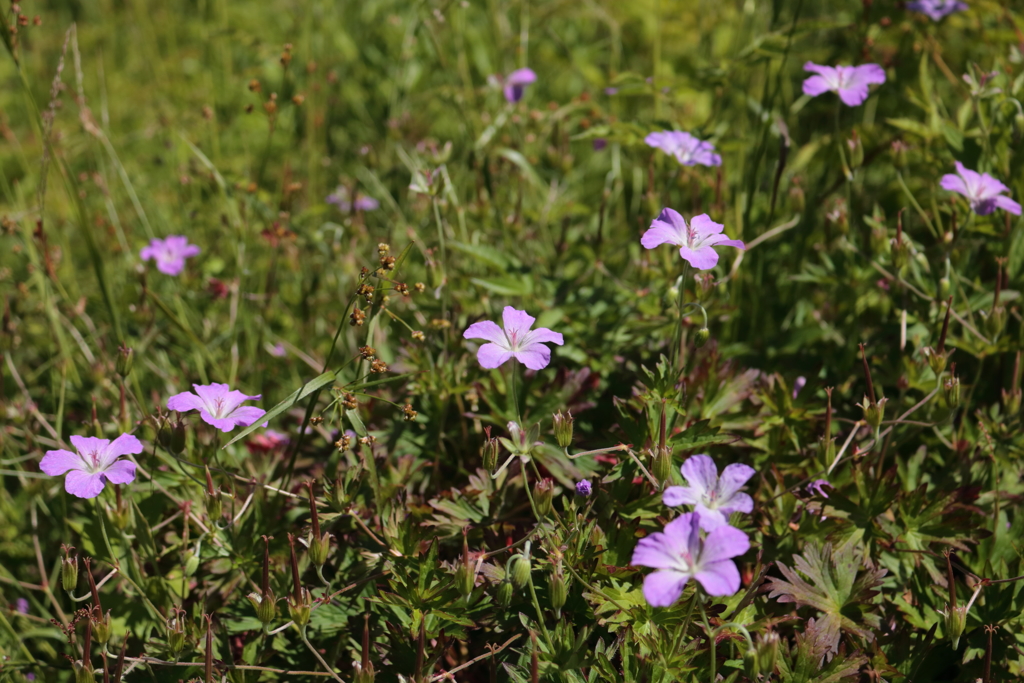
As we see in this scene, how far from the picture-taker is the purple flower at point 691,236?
148cm

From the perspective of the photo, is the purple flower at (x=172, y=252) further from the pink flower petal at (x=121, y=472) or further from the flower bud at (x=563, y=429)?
the flower bud at (x=563, y=429)

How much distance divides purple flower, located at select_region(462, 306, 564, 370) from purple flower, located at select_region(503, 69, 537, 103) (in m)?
1.36

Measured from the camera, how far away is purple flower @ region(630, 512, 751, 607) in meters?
1.17

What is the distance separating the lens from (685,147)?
7.33 ft

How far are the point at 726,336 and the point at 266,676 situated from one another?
1.40 m

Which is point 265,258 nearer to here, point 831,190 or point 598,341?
point 598,341

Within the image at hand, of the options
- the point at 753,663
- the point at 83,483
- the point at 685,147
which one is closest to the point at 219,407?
the point at 83,483

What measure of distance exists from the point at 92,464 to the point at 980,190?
1978mm

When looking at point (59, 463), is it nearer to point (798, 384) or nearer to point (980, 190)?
point (798, 384)

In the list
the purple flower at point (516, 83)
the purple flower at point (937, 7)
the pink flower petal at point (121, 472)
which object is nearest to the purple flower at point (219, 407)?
the pink flower petal at point (121, 472)

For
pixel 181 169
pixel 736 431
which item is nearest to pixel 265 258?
pixel 181 169

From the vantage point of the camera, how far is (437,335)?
2.18 m

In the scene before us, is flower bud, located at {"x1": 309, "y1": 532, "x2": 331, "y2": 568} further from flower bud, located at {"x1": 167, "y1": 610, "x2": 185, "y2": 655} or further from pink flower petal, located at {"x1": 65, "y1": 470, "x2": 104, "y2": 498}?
pink flower petal, located at {"x1": 65, "y1": 470, "x2": 104, "y2": 498}

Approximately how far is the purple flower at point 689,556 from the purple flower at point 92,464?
90 cm
